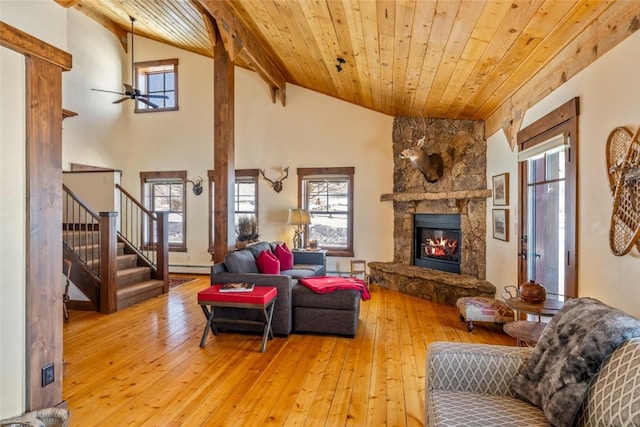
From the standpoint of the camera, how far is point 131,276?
17.6 ft

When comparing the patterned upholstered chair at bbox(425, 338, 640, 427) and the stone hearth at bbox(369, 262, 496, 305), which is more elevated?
the patterned upholstered chair at bbox(425, 338, 640, 427)

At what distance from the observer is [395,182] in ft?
20.6

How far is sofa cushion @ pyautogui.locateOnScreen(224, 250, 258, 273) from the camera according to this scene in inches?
156

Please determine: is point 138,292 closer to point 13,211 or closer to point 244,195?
point 244,195

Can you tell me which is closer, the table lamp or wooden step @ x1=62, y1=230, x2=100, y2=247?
wooden step @ x1=62, y1=230, x2=100, y2=247

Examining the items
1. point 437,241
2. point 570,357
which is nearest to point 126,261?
point 437,241

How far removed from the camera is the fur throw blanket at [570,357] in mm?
1416

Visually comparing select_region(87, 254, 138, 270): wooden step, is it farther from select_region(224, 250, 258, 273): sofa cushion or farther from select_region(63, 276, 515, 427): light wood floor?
select_region(224, 250, 258, 273): sofa cushion

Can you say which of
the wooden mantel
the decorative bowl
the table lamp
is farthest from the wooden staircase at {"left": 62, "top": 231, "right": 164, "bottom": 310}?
the decorative bowl

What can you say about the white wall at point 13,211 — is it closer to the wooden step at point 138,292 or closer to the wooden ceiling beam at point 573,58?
the wooden step at point 138,292

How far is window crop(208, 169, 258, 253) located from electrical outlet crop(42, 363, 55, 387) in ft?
15.9

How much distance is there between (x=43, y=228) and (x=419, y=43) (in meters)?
3.19

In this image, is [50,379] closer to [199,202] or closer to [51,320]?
[51,320]

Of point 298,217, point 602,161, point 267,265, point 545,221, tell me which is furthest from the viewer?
point 298,217
